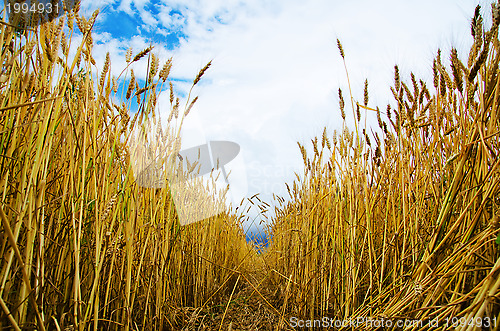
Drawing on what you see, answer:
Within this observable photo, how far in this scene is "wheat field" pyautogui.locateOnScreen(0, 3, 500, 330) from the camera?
60 cm

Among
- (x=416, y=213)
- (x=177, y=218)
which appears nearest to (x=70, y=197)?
(x=177, y=218)

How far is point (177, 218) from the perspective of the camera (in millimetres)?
1262

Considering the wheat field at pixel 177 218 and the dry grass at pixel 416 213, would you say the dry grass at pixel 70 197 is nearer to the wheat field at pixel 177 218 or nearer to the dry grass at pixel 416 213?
the wheat field at pixel 177 218

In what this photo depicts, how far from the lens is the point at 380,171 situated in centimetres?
119

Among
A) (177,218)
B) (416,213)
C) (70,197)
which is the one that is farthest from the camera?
(177,218)

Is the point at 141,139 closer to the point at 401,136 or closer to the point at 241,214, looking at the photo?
the point at 401,136

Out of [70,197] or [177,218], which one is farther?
[177,218]

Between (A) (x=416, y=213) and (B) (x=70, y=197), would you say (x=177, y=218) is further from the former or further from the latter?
(A) (x=416, y=213)

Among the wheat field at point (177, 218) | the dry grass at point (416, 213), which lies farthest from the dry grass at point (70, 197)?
the dry grass at point (416, 213)

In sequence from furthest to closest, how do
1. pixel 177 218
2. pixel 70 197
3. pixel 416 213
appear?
pixel 177 218, pixel 416 213, pixel 70 197

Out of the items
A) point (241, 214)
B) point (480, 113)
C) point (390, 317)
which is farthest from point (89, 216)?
point (241, 214)

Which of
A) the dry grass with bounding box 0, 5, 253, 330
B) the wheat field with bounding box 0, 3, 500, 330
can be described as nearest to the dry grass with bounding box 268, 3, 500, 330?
the wheat field with bounding box 0, 3, 500, 330

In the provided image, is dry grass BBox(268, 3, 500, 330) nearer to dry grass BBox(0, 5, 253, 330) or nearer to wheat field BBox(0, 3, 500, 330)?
wheat field BBox(0, 3, 500, 330)

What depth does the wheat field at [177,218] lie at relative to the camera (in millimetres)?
600
